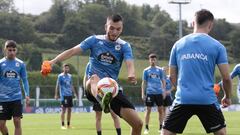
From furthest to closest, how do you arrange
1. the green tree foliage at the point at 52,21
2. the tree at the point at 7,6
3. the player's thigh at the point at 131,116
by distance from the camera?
the green tree foliage at the point at 52,21 < the tree at the point at 7,6 < the player's thigh at the point at 131,116

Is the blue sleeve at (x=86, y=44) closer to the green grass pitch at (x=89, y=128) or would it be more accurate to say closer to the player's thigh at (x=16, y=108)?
the player's thigh at (x=16, y=108)

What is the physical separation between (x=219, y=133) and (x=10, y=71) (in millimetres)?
6554

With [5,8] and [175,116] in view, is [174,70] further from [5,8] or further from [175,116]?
[5,8]

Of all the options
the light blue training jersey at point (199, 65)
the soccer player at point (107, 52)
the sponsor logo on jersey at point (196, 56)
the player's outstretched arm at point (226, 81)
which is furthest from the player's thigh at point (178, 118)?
the soccer player at point (107, 52)

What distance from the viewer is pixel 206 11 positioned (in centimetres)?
842

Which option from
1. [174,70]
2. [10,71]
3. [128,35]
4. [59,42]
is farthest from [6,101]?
[128,35]

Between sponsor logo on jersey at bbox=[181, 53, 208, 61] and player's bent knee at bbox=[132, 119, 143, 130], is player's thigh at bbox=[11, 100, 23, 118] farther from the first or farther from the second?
sponsor logo on jersey at bbox=[181, 53, 208, 61]

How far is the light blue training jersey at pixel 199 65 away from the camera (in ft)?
27.5

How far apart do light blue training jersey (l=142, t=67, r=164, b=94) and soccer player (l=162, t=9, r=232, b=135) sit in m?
12.2

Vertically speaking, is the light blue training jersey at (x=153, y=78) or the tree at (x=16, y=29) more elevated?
the tree at (x=16, y=29)

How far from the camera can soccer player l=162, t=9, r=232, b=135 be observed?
840cm

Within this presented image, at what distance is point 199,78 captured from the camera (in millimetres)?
8414

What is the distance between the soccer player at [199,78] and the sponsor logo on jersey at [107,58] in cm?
247

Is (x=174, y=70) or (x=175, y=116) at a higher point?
(x=174, y=70)
